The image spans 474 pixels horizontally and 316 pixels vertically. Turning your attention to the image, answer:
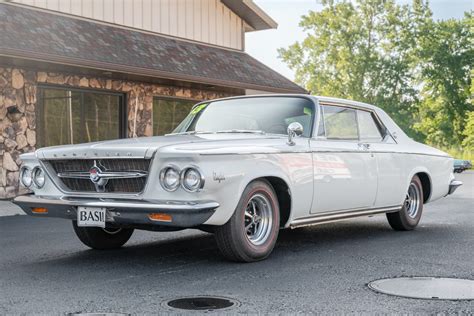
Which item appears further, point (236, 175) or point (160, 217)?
point (236, 175)

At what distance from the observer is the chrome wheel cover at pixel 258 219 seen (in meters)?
6.23

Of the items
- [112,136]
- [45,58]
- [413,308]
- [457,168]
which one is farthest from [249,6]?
[413,308]

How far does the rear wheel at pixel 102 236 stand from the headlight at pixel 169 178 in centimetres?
163

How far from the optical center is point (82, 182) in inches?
247

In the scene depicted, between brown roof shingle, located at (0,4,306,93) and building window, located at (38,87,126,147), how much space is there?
1.11 meters

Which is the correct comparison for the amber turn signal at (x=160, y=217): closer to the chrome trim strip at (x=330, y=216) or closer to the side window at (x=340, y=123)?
the chrome trim strip at (x=330, y=216)

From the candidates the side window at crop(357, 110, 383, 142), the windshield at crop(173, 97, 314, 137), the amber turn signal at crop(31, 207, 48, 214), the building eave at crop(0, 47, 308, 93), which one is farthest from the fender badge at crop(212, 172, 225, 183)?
the building eave at crop(0, 47, 308, 93)

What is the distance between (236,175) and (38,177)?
2.01 meters

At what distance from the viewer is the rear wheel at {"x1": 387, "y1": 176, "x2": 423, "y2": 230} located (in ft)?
28.2

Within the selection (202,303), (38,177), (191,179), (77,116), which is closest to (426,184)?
(191,179)

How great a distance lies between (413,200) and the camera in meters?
8.86

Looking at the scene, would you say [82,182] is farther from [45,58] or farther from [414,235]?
[45,58]

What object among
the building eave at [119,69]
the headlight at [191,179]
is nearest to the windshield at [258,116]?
the headlight at [191,179]

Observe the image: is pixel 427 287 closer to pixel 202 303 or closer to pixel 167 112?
pixel 202 303
